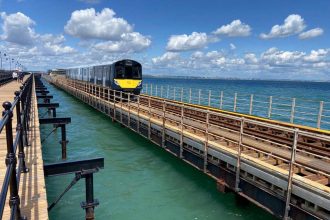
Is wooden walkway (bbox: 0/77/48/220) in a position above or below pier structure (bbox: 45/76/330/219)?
above

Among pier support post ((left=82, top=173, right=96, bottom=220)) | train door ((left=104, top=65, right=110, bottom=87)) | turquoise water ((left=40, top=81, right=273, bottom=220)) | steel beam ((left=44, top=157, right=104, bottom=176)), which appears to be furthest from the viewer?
train door ((left=104, top=65, right=110, bottom=87))

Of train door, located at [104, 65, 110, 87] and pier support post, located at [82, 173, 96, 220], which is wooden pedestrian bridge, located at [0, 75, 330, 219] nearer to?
pier support post, located at [82, 173, 96, 220]

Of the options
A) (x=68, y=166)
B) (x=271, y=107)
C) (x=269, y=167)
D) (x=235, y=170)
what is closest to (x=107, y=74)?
(x=271, y=107)

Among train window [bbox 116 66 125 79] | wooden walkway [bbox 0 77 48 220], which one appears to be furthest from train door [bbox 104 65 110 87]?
wooden walkway [bbox 0 77 48 220]

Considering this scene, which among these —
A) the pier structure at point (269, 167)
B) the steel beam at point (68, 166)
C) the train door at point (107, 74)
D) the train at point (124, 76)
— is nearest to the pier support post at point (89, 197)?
the steel beam at point (68, 166)

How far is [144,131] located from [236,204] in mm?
7725

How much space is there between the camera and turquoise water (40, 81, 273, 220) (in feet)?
26.4

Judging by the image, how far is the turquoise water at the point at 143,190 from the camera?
26.4 ft

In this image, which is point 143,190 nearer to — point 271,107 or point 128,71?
point 271,107

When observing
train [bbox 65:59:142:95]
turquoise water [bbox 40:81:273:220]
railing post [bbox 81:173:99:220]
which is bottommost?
turquoise water [bbox 40:81:273:220]

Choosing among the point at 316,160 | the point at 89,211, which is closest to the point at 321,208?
the point at 316,160

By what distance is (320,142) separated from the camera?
9945 millimetres

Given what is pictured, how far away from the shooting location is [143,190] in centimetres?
966

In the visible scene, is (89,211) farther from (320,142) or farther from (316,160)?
(320,142)
